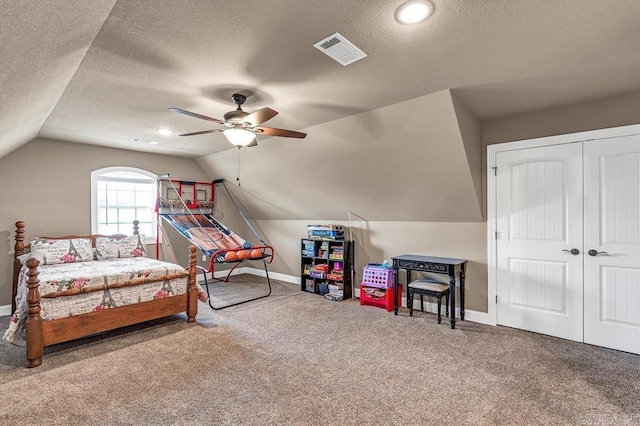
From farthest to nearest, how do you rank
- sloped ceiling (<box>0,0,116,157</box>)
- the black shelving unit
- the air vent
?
the black shelving unit → the air vent → sloped ceiling (<box>0,0,116,157</box>)

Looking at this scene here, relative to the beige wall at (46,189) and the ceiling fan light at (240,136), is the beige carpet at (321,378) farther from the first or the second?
the ceiling fan light at (240,136)

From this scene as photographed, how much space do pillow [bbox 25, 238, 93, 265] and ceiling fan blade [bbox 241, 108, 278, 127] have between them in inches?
127

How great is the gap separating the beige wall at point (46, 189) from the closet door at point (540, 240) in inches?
227

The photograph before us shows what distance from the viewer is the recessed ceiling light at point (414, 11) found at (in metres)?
1.72

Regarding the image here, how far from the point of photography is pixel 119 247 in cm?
477

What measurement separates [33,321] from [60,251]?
64.6 inches

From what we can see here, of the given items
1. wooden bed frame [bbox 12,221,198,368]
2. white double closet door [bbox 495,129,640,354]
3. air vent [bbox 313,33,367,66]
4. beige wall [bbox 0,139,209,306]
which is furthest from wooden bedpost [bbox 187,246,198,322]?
white double closet door [bbox 495,129,640,354]

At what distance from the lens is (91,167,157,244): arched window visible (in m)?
5.23

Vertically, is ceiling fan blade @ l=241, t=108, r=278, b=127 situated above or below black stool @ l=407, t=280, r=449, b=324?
above

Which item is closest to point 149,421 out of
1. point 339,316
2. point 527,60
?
point 339,316

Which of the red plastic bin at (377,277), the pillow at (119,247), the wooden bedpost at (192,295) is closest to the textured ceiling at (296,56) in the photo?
the pillow at (119,247)

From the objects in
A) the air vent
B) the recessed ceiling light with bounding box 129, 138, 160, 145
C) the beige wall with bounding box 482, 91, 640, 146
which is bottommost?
the beige wall with bounding box 482, 91, 640, 146

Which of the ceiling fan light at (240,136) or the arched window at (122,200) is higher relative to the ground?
the ceiling fan light at (240,136)

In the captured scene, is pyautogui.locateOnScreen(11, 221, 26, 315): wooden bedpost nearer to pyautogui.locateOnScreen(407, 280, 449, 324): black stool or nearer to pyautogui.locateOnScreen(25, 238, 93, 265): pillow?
pyautogui.locateOnScreen(25, 238, 93, 265): pillow
